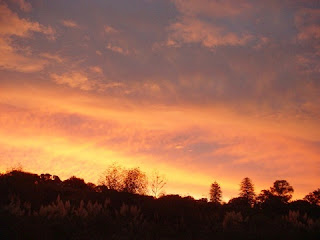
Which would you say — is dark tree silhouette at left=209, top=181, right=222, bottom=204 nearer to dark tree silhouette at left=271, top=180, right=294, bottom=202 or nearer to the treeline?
dark tree silhouette at left=271, top=180, right=294, bottom=202

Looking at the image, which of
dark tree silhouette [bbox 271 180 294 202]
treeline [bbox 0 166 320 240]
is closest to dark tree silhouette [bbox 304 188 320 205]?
dark tree silhouette [bbox 271 180 294 202]

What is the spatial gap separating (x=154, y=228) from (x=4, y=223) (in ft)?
19.7

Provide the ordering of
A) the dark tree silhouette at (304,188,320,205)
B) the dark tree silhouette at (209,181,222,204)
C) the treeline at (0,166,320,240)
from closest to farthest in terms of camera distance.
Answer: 1. the treeline at (0,166,320,240)
2. the dark tree silhouette at (304,188,320,205)
3. the dark tree silhouette at (209,181,222,204)

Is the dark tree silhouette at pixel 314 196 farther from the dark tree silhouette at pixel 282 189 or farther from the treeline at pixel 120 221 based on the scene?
the treeline at pixel 120 221

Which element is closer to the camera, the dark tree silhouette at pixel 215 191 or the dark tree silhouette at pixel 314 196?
the dark tree silhouette at pixel 314 196

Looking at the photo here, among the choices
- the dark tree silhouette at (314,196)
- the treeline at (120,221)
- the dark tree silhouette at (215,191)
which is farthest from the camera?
the dark tree silhouette at (215,191)

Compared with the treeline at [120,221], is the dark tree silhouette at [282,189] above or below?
above

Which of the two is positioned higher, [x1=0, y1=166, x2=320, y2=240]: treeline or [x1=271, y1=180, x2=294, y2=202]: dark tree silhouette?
[x1=271, y1=180, x2=294, y2=202]: dark tree silhouette

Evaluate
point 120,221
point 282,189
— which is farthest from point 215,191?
point 120,221

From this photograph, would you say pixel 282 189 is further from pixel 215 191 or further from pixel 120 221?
pixel 120 221

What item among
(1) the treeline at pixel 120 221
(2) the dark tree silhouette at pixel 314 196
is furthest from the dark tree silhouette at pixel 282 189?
(1) the treeline at pixel 120 221

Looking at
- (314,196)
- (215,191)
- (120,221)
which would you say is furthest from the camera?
(215,191)

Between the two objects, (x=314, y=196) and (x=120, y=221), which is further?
(x=314, y=196)

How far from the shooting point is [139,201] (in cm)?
2261
